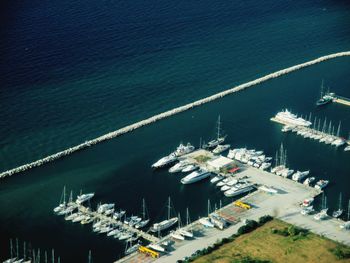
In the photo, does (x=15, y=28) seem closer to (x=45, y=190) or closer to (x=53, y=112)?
(x=53, y=112)

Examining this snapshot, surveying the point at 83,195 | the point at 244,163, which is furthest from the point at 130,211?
the point at 244,163

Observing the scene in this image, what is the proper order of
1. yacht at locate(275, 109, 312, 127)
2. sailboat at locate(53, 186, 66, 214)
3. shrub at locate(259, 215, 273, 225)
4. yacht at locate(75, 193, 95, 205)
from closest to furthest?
shrub at locate(259, 215, 273, 225), sailboat at locate(53, 186, 66, 214), yacht at locate(75, 193, 95, 205), yacht at locate(275, 109, 312, 127)

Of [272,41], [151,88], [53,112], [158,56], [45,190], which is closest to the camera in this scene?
[45,190]

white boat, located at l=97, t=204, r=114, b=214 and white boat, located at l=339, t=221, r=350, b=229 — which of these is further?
white boat, located at l=97, t=204, r=114, b=214

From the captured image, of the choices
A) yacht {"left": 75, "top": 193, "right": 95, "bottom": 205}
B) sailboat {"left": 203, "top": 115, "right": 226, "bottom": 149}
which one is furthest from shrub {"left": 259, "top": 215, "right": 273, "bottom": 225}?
sailboat {"left": 203, "top": 115, "right": 226, "bottom": 149}

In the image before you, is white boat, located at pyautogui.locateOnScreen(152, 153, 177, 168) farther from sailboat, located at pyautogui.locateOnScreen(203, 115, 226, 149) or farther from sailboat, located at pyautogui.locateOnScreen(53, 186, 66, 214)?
sailboat, located at pyautogui.locateOnScreen(53, 186, 66, 214)

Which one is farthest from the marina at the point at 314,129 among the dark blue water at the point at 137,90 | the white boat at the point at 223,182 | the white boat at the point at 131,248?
the white boat at the point at 131,248

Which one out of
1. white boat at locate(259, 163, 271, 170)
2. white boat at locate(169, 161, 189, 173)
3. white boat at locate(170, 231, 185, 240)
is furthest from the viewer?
white boat at locate(169, 161, 189, 173)
